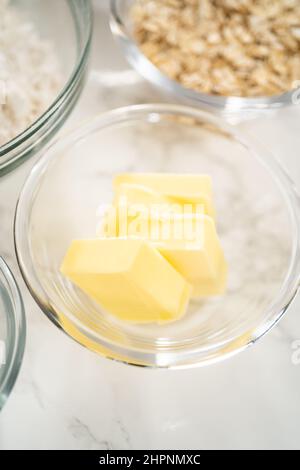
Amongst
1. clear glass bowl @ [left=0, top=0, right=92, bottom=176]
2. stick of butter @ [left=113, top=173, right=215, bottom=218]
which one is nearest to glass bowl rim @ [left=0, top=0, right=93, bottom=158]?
clear glass bowl @ [left=0, top=0, right=92, bottom=176]

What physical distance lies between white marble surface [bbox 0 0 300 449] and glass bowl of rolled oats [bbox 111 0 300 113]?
36cm

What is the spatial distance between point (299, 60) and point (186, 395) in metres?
0.55

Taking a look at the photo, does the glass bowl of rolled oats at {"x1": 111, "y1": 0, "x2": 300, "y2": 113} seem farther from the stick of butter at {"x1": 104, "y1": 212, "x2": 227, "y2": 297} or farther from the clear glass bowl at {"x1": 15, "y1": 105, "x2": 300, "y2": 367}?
the stick of butter at {"x1": 104, "y1": 212, "x2": 227, "y2": 297}

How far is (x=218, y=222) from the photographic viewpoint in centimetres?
92

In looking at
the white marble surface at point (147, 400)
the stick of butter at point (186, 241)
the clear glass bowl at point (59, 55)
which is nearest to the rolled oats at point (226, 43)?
the clear glass bowl at point (59, 55)

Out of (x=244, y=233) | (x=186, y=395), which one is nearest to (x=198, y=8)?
(x=244, y=233)

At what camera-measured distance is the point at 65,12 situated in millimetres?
987

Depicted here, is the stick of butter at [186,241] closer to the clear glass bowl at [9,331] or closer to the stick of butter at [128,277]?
the stick of butter at [128,277]

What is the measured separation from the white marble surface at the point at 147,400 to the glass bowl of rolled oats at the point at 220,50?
14.3 inches

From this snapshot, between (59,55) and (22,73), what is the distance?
9 cm

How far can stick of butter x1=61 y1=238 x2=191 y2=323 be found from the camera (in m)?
0.77

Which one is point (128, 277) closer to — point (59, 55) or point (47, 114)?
point (47, 114)
